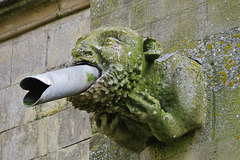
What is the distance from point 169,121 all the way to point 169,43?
0.59 metres

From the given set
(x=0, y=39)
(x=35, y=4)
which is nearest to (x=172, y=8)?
(x=35, y=4)

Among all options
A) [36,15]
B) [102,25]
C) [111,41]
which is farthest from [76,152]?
[111,41]

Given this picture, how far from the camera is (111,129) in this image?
3.84m

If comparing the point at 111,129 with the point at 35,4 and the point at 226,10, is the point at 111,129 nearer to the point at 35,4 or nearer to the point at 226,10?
the point at 226,10

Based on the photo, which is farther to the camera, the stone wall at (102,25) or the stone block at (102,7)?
the stone block at (102,7)

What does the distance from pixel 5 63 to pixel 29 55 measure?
284 millimetres

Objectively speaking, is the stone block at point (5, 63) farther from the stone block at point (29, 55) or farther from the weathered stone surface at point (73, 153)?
the weathered stone surface at point (73, 153)

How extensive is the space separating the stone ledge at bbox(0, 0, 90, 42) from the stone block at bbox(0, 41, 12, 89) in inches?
2.7

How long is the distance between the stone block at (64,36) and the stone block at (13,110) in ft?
1.19

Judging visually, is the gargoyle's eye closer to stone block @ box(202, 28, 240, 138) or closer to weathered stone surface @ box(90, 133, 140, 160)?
stone block @ box(202, 28, 240, 138)

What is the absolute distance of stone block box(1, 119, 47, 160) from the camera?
5.74 m

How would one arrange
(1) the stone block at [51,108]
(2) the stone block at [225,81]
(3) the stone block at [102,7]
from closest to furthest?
(2) the stone block at [225,81] → (3) the stone block at [102,7] → (1) the stone block at [51,108]

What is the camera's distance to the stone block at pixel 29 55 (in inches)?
240

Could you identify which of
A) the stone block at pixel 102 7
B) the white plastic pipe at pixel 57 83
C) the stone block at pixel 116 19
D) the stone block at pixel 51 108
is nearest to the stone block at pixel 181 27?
the stone block at pixel 116 19
